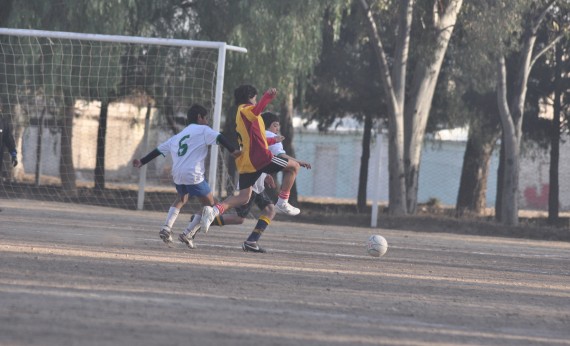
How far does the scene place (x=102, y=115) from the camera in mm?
31266

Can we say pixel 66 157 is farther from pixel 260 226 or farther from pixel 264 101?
pixel 264 101

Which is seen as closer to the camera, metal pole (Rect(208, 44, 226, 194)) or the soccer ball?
the soccer ball

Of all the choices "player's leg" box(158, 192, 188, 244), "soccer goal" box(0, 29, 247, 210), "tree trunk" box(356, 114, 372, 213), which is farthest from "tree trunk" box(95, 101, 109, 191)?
"player's leg" box(158, 192, 188, 244)

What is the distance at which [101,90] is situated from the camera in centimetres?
2588

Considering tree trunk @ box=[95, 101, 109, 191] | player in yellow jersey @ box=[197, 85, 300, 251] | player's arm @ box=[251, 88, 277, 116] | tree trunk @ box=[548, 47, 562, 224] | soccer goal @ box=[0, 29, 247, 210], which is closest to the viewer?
→ player's arm @ box=[251, 88, 277, 116]

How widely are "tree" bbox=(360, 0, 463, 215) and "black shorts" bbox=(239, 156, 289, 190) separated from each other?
520 inches

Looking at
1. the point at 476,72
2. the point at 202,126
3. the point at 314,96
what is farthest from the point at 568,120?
the point at 202,126

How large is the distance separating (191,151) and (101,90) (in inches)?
548

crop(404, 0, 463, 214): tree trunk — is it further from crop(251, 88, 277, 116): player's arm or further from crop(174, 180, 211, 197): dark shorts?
crop(251, 88, 277, 116): player's arm

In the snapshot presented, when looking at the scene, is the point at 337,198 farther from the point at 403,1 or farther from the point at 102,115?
the point at 403,1

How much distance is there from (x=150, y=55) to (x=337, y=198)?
37.9 ft

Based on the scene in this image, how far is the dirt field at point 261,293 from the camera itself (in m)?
6.86

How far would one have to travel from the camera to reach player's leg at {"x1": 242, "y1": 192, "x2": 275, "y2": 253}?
41.9 feet

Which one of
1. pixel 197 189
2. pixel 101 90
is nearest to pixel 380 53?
pixel 101 90
